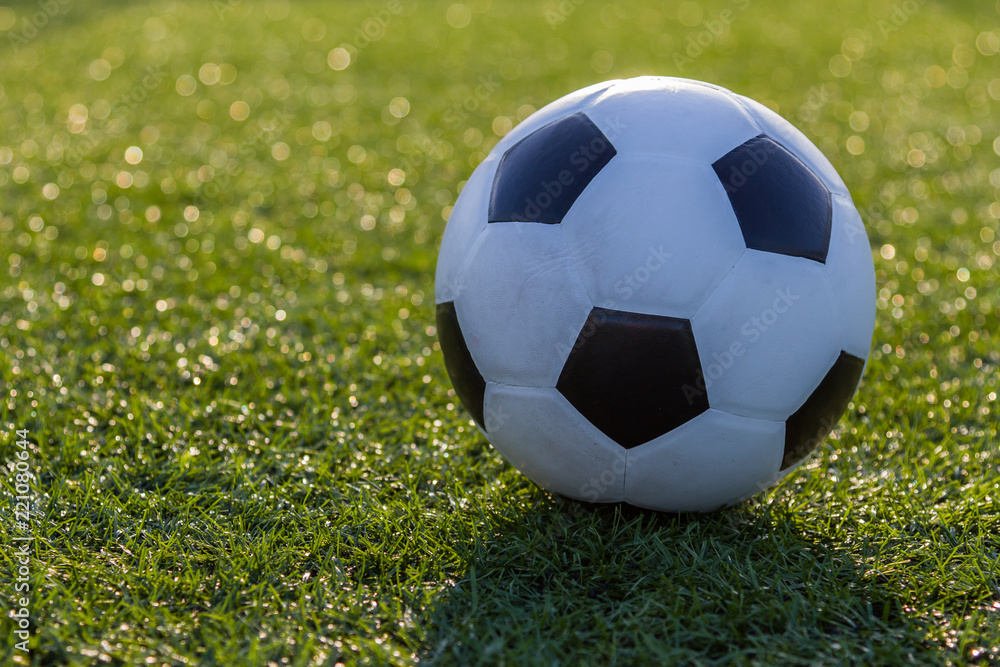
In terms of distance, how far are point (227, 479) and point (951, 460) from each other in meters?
2.35

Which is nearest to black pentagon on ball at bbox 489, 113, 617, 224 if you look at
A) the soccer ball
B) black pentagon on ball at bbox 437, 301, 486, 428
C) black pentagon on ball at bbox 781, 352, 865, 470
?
the soccer ball

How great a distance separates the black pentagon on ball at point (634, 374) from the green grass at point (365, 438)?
0.42 metres

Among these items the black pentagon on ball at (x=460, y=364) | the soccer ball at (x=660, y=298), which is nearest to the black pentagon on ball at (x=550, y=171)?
the soccer ball at (x=660, y=298)

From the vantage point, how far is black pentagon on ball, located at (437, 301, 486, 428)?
238cm

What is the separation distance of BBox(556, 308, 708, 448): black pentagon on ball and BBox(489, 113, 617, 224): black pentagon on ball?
0.31m

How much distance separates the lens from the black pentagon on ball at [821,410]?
2.29 m

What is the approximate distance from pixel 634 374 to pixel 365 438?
1.22 meters

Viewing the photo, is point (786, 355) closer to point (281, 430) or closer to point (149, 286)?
point (281, 430)

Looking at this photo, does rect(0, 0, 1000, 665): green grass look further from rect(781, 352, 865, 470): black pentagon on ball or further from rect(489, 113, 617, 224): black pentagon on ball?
rect(489, 113, 617, 224): black pentagon on ball

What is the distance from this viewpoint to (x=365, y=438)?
3.02 m

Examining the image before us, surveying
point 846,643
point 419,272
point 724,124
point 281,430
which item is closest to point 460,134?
point 419,272

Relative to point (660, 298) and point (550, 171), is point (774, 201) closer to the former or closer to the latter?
point (660, 298)

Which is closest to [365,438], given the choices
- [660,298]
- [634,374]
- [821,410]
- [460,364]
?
[460,364]

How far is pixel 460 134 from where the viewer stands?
6477 mm
